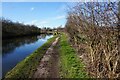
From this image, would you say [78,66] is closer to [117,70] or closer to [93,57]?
[93,57]

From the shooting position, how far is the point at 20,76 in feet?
51.7

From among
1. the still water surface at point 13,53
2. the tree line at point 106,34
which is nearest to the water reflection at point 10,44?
the still water surface at point 13,53

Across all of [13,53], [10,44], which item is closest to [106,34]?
[13,53]

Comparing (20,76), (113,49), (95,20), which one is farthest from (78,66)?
(113,49)

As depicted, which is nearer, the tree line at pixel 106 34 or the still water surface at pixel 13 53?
the tree line at pixel 106 34

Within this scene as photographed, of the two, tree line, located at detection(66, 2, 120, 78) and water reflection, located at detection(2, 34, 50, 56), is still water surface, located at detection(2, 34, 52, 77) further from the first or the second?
tree line, located at detection(66, 2, 120, 78)

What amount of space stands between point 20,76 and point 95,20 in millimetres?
6577

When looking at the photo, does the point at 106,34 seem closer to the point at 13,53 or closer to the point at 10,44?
the point at 13,53

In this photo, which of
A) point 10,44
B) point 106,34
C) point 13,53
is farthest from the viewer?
point 10,44

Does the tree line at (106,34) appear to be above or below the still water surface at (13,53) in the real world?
above

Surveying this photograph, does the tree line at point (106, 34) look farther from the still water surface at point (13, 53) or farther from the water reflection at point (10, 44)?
the water reflection at point (10, 44)

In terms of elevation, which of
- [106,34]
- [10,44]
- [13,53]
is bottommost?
[10,44]

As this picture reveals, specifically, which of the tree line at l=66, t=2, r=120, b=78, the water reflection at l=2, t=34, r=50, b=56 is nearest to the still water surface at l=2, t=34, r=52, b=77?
the water reflection at l=2, t=34, r=50, b=56

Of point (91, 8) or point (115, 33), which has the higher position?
point (91, 8)
